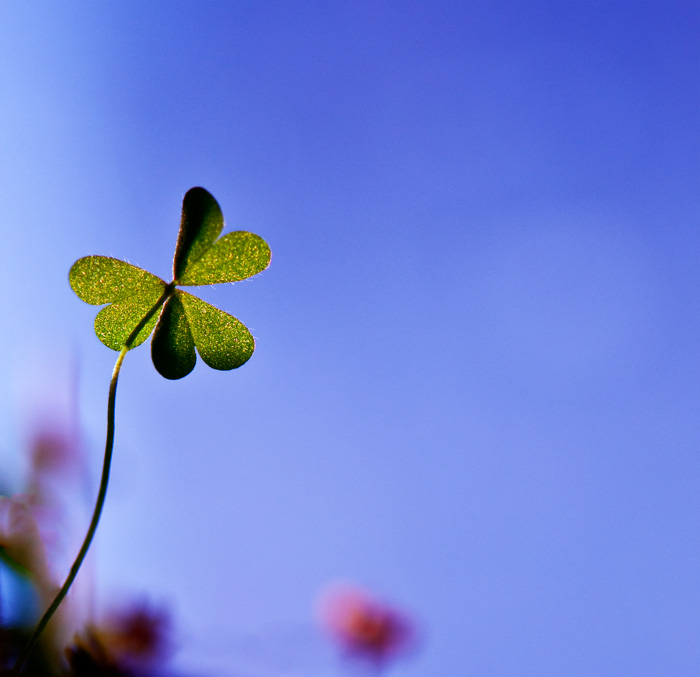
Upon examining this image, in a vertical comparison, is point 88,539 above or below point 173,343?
below

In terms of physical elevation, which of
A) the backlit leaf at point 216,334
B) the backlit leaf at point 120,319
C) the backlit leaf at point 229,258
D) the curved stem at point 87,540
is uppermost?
the backlit leaf at point 229,258

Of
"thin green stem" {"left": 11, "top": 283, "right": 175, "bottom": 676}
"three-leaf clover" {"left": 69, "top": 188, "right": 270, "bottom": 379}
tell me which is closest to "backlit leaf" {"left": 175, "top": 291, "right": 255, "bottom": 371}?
"three-leaf clover" {"left": 69, "top": 188, "right": 270, "bottom": 379}

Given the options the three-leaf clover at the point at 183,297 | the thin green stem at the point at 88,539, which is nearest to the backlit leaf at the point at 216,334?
the three-leaf clover at the point at 183,297

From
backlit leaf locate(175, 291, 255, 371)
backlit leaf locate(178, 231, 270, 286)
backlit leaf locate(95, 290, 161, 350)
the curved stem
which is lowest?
the curved stem

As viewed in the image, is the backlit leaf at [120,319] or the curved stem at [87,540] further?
the backlit leaf at [120,319]

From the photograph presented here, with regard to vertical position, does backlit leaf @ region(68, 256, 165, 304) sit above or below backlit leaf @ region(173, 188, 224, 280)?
below

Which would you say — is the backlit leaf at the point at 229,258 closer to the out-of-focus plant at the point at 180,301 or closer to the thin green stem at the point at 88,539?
the out-of-focus plant at the point at 180,301

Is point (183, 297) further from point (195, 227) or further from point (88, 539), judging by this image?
point (88, 539)

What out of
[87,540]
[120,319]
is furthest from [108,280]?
[87,540]

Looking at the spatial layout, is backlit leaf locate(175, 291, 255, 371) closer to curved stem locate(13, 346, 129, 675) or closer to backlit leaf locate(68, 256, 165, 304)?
backlit leaf locate(68, 256, 165, 304)
